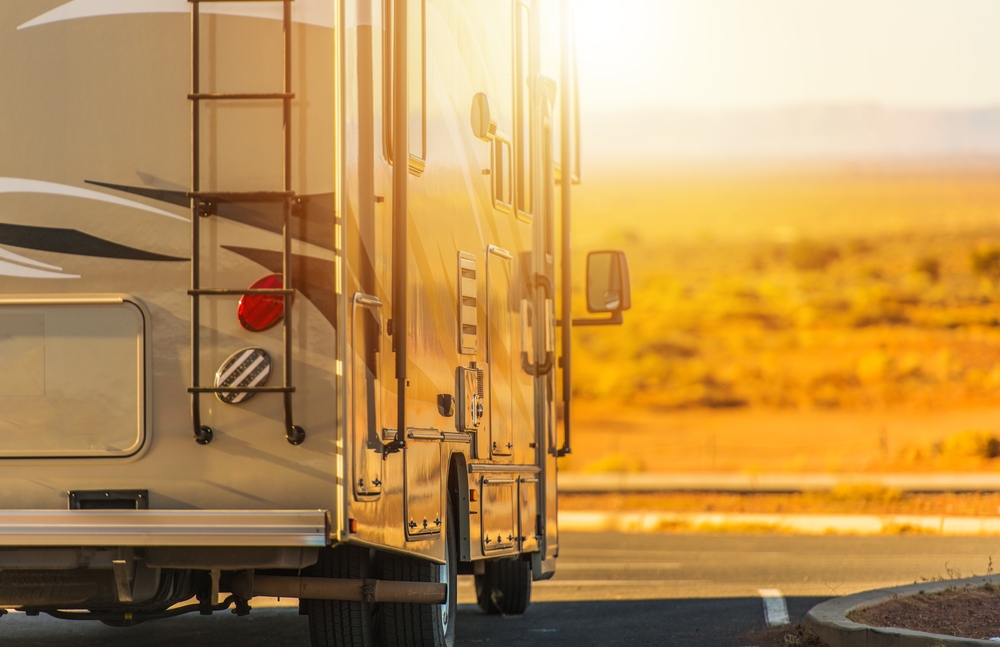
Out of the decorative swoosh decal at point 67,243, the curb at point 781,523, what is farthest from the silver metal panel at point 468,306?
the curb at point 781,523

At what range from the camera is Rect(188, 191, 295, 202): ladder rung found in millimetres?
5898

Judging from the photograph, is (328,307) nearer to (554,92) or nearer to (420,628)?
(420,628)

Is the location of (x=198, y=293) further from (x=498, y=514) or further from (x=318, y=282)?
(x=498, y=514)

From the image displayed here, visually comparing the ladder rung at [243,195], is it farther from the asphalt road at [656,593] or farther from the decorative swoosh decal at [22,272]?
the asphalt road at [656,593]

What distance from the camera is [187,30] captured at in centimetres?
606

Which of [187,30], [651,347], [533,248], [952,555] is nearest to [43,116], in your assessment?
[187,30]

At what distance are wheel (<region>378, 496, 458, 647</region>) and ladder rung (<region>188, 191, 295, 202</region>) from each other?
197 cm

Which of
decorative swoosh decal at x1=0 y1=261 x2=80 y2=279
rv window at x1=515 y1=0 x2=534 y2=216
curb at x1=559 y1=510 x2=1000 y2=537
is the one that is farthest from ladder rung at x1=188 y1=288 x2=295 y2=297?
curb at x1=559 y1=510 x2=1000 y2=537

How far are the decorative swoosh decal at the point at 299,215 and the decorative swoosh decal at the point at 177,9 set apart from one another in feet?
2.38

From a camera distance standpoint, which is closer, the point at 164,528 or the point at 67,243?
the point at 164,528

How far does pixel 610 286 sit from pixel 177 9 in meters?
4.54

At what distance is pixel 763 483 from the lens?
A: 2348 centimetres

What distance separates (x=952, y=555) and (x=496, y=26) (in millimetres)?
8686

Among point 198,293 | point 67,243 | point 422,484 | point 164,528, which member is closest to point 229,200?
point 198,293
